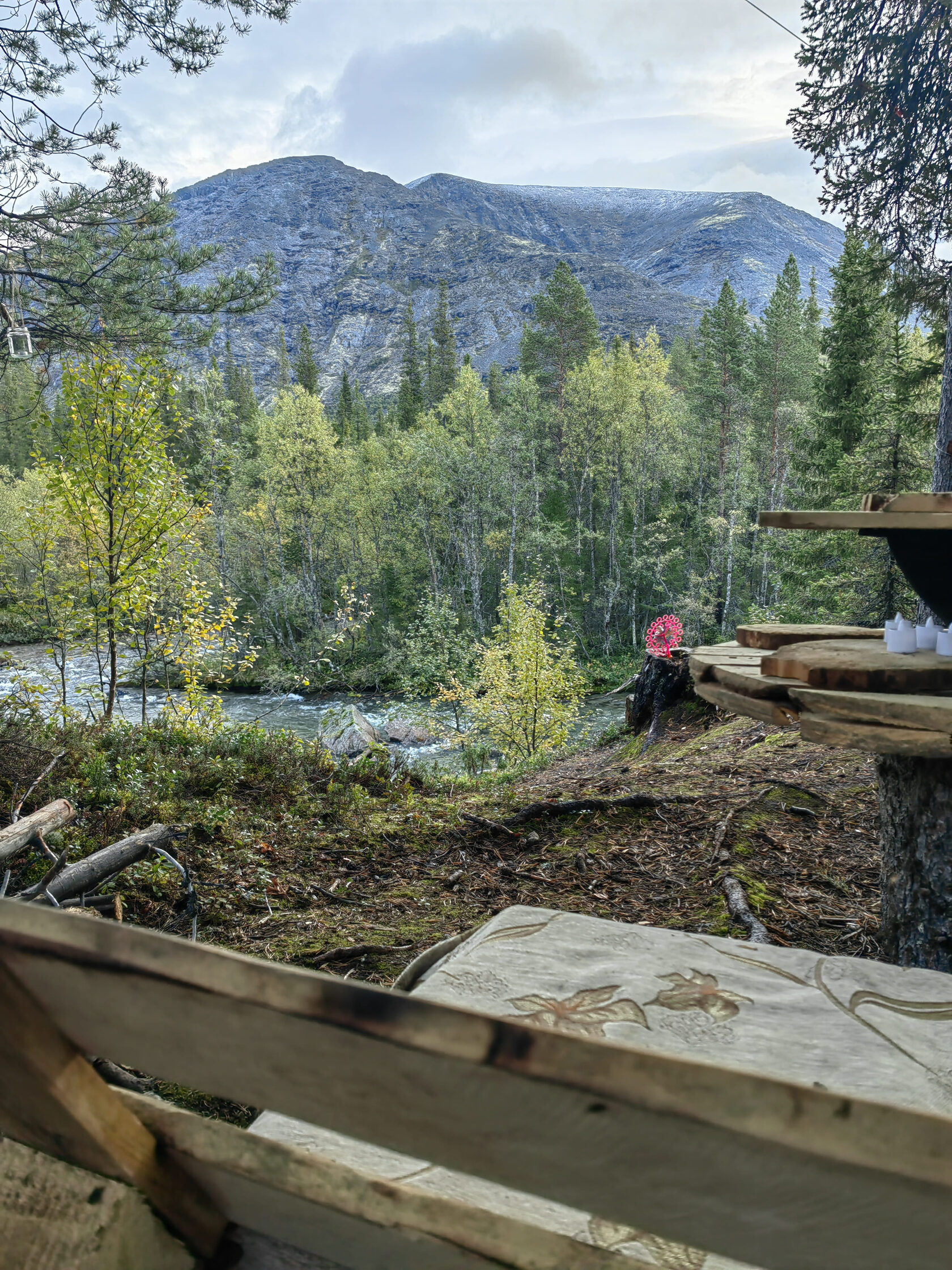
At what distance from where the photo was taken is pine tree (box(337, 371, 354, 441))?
46156mm

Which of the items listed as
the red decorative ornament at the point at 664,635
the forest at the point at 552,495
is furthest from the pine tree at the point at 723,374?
the red decorative ornament at the point at 664,635

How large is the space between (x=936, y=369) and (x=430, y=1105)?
1139cm

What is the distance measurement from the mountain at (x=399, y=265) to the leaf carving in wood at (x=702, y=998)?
276 feet

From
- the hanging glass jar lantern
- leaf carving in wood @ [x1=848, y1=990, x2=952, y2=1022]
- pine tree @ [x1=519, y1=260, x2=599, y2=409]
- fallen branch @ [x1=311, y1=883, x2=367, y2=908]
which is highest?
pine tree @ [x1=519, y1=260, x2=599, y2=409]

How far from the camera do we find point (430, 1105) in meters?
0.51

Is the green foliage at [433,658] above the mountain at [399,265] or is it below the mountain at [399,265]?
below

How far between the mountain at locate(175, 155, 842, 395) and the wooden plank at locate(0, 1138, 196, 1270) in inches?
3348

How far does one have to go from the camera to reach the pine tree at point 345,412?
151 feet

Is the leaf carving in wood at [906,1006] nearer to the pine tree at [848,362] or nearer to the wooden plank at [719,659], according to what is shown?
the wooden plank at [719,659]

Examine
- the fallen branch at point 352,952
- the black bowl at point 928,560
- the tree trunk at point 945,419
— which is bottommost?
the fallen branch at point 352,952

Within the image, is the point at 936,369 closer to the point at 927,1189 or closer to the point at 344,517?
the point at 927,1189

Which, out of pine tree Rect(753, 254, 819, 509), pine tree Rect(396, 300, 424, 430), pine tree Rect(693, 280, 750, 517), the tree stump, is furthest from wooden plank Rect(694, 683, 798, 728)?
pine tree Rect(396, 300, 424, 430)

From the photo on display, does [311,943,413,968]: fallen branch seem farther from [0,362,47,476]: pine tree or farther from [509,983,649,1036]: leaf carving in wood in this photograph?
[0,362,47,476]: pine tree

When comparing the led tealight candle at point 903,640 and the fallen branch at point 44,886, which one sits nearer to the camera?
the led tealight candle at point 903,640
